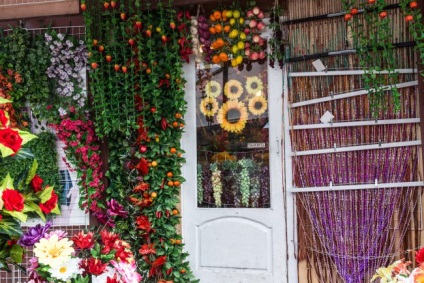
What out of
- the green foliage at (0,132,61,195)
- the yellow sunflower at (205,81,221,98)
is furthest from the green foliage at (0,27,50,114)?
the yellow sunflower at (205,81,221,98)

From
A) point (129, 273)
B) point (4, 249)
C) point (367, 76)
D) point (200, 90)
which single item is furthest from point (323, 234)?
point (4, 249)

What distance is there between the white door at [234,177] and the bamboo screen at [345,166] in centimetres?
20

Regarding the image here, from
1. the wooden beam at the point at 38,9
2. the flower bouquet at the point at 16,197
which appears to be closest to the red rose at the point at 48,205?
the flower bouquet at the point at 16,197

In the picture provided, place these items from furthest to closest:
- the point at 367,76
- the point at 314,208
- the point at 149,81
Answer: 1. the point at 149,81
2. the point at 314,208
3. the point at 367,76

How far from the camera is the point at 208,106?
4.87 metres

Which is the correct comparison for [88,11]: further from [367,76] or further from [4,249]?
[4,249]

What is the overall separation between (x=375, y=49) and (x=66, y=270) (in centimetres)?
274

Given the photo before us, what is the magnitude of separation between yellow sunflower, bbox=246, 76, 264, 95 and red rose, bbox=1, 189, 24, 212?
288 centimetres

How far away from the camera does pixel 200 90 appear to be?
16.1 feet

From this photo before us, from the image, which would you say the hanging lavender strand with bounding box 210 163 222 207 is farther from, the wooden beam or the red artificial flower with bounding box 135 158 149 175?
the wooden beam

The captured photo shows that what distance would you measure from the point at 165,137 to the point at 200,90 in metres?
0.52

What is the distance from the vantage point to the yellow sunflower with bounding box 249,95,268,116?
15.4 feet

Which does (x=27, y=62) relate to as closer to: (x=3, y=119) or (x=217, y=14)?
(x=217, y=14)

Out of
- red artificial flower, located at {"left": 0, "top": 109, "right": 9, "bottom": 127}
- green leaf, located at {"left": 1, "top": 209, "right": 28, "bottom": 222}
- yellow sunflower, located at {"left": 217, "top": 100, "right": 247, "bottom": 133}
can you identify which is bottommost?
green leaf, located at {"left": 1, "top": 209, "right": 28, "bottom": 222}
